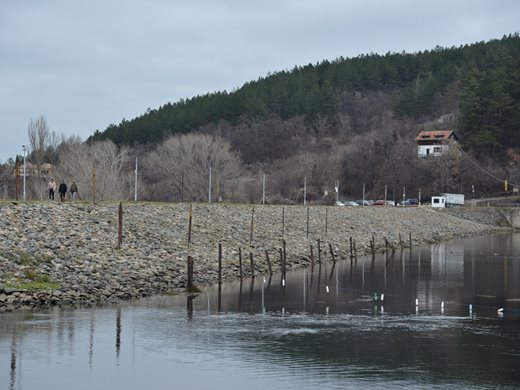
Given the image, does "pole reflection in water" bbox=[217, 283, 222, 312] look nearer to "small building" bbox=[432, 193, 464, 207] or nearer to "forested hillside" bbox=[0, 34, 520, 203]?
"forested hillside" bbox=[0, 34, 520, 203]

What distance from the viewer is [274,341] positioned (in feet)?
94.7

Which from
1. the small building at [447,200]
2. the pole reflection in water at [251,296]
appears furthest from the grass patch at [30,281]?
the small building at [447,200]

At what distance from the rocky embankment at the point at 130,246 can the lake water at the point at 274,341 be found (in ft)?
5.50

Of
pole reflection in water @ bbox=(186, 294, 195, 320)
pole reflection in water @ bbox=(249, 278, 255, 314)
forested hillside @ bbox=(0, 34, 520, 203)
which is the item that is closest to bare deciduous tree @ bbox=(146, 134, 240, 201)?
forested hillside @ bbox=(0, 34, 520, 203)

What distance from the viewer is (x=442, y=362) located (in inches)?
1020

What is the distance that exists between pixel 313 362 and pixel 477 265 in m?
37.2

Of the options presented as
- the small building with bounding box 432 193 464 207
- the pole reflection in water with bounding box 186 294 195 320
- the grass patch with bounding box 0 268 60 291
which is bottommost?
the pole reflection in water with bounding box 186 294 195 320

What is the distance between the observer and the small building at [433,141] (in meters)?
158

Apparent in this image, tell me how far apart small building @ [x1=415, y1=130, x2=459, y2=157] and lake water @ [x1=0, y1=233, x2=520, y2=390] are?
116 meters

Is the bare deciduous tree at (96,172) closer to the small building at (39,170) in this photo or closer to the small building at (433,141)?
the small building at (39,170)

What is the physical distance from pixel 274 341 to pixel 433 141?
139592mm

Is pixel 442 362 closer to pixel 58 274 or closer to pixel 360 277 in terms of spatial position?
pixel 58 274

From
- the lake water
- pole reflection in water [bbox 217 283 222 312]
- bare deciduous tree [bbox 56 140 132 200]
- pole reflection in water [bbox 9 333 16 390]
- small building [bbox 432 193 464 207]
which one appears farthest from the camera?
small building [bbox 432 193 464 207]

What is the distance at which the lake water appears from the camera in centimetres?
2383
